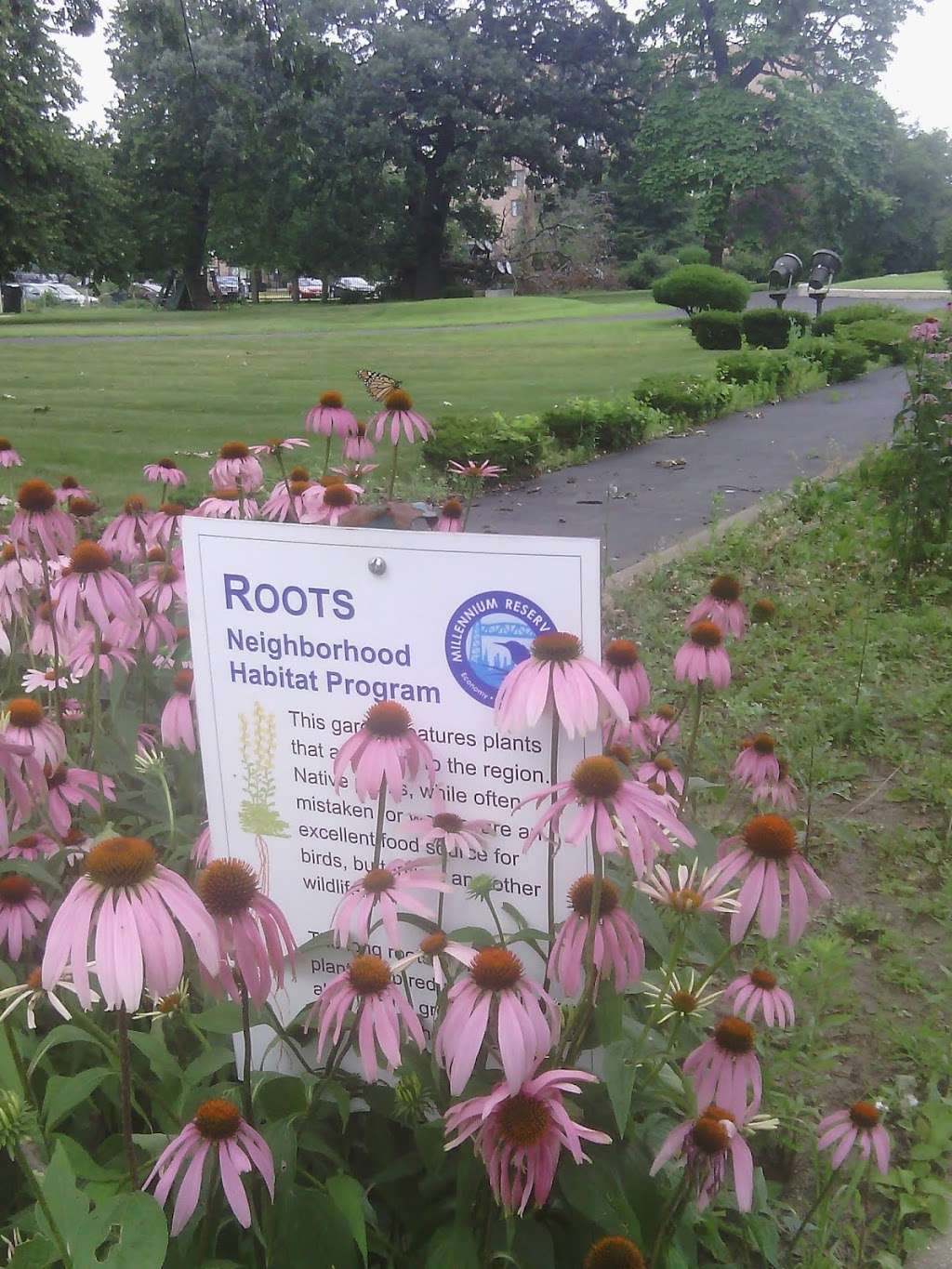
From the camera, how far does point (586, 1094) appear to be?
41.6 inches

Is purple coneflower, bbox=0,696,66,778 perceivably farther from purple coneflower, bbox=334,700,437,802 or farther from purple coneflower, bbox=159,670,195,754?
purple coneflower, bbox=334,700,437,802

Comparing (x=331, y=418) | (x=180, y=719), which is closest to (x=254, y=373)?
(x=331, y=418)

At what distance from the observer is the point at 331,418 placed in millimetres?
1976

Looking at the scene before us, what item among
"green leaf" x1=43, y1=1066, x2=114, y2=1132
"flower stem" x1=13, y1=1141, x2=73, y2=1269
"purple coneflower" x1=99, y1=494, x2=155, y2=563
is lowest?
"green leaf" x1=43, y1=1066, x2=114, y2=1132

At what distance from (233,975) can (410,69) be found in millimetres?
11188

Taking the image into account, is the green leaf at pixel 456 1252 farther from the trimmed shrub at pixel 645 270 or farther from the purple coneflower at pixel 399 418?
the trimmed shrub at pixel 645 270

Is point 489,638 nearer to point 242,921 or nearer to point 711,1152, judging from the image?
point 242,921

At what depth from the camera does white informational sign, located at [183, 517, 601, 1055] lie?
3.40 ft

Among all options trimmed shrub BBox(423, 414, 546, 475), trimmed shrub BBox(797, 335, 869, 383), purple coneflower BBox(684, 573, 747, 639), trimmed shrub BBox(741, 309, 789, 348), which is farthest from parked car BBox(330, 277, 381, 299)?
purple coneflower BBox(684, 573, 747, 639)

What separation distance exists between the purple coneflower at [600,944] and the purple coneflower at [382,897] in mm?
115

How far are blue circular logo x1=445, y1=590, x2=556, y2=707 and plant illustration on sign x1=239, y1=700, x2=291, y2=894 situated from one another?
0.24 metres

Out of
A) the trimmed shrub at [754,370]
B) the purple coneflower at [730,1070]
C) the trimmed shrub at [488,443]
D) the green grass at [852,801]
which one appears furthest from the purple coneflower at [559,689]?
the trimmed shrub at [754,370]

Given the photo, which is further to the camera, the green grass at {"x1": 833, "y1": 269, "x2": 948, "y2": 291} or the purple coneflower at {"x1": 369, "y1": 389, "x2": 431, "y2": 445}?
the green grass at {"x1": 833, "y1": 269, "x2": 948, "y2": 291}

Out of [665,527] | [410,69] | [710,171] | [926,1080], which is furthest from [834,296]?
[926,1080]
